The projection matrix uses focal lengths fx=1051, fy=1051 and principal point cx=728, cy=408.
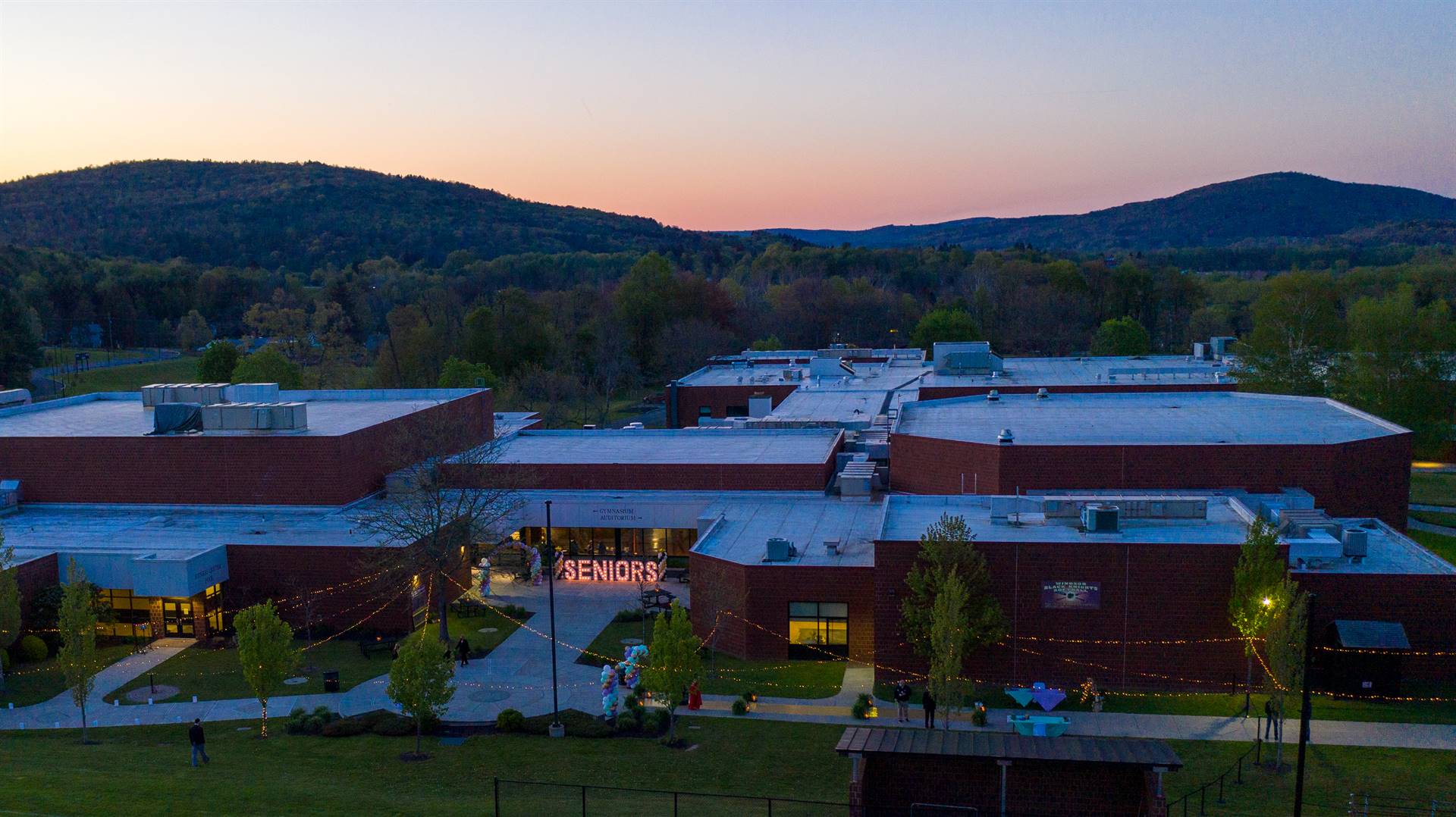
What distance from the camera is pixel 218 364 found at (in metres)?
71.1

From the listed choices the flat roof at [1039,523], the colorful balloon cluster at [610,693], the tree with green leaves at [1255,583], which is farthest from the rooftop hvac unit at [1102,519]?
the colorful balloon cluster at [610,693]

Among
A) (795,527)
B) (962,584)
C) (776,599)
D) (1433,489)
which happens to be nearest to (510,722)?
(776,599)

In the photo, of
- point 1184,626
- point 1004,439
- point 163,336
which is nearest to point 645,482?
point 1004,439

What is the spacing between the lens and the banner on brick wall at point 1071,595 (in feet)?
93.5

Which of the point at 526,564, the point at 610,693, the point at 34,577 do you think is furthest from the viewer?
the point at 526,564

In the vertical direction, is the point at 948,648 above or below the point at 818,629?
above

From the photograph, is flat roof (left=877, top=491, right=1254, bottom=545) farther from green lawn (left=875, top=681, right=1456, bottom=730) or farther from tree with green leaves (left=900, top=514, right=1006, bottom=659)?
green lawn (left=875, top=681, right=1456, bottom=730)

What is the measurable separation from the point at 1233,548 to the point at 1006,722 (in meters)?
7.75

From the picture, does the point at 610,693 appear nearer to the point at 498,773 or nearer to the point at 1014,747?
the point at 498,773

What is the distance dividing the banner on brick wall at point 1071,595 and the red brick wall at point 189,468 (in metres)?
22.7

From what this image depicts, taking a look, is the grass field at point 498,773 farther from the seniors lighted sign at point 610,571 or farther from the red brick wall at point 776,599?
the seniors lighted sign at point 610,571

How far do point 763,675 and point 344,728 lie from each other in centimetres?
1140

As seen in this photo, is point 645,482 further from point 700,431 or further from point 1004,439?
point 1004,439

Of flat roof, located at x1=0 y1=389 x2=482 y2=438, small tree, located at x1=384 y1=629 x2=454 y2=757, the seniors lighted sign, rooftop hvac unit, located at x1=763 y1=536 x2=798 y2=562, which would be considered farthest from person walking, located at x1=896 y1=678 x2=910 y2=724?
flat roof, located at x1=0 y1=389 x2=482 y2=438
